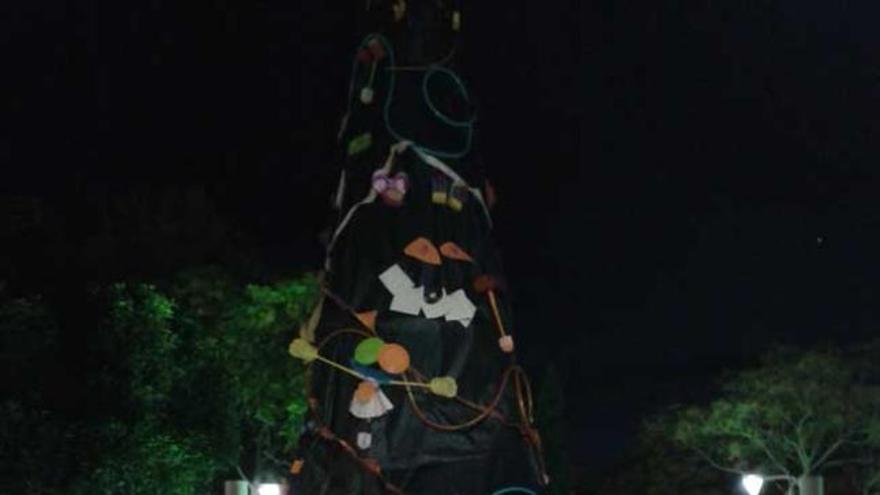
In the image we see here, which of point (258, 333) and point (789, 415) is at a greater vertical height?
point (789, 415)

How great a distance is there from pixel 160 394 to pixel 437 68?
6.24m

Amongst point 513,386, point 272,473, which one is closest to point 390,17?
point 513,386

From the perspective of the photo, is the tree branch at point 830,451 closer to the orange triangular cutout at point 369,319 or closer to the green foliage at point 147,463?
the green foliage at point 147,463

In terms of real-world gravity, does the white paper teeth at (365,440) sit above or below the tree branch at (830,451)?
below

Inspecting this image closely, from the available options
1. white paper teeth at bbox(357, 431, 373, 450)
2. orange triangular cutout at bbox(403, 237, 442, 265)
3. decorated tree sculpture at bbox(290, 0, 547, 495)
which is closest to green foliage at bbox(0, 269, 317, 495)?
decorated tree sculpture at bbox(290, 0, 547, 495)

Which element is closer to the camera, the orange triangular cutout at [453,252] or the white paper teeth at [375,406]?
the white paper teeth at [375,406]

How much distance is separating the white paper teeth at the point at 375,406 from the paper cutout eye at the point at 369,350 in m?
0.16

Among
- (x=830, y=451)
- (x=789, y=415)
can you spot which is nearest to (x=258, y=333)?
(x=789, y=415)

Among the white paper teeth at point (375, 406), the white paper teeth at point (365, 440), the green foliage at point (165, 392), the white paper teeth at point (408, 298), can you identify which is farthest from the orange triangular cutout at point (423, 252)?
the green foliage at point (165, 392)

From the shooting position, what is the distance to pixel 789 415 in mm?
24500

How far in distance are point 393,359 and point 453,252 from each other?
0.65 meters

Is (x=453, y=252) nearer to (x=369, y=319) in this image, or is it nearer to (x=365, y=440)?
(x=369, y=319)

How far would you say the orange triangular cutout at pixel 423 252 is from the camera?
283 inches

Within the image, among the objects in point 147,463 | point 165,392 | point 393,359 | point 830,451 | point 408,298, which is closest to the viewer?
point 393,359
